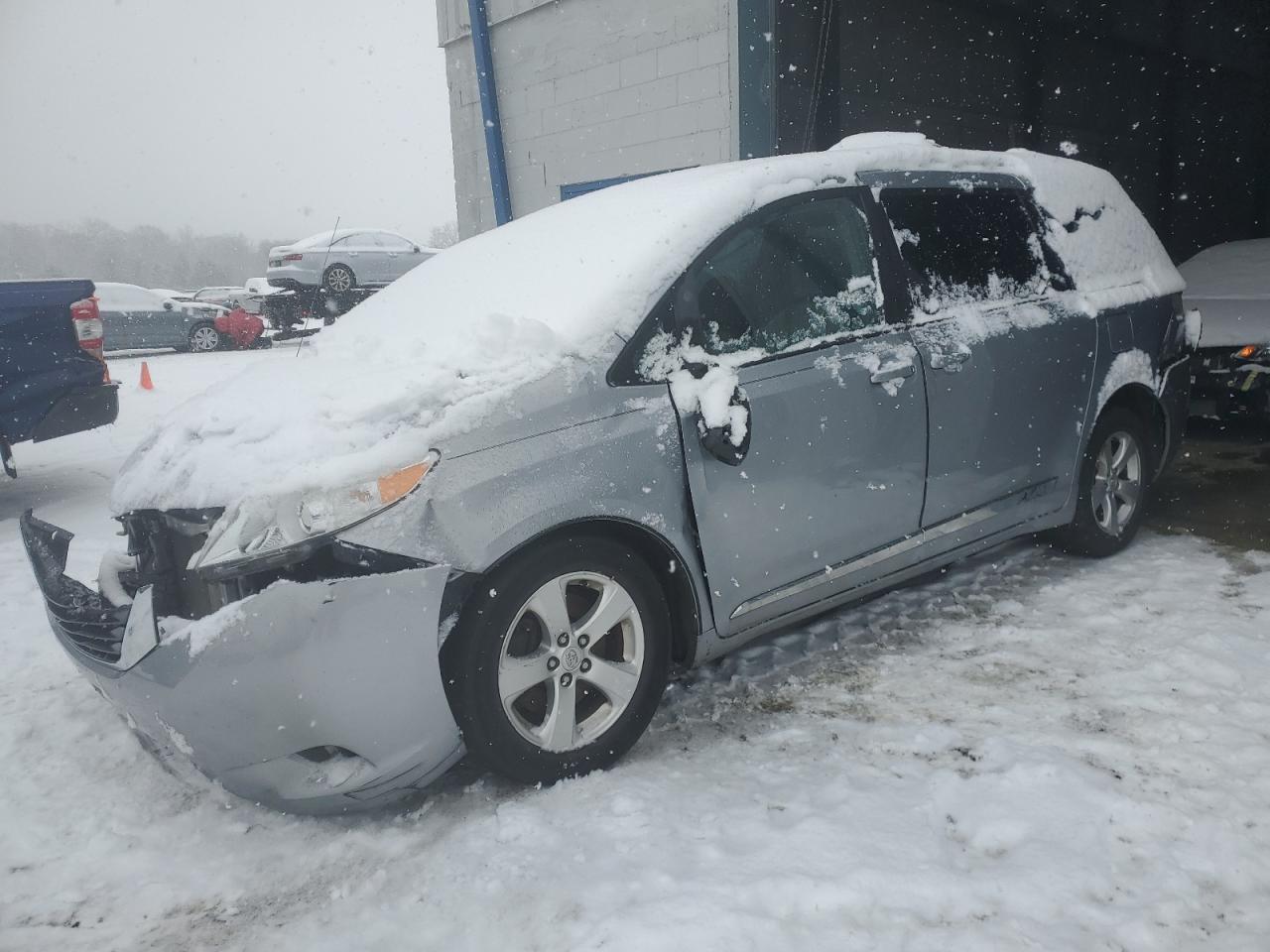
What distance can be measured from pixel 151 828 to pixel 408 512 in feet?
3.79

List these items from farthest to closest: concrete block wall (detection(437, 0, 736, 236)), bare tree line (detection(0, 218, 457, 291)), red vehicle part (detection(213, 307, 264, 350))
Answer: bare tree line (detection(0, 218, 457, 291)) → red vehicle part (detection(213, 307, 264, 350)) → concrete block wall (detection(437, 0, 736, 236))

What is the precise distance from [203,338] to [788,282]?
18.0 metres

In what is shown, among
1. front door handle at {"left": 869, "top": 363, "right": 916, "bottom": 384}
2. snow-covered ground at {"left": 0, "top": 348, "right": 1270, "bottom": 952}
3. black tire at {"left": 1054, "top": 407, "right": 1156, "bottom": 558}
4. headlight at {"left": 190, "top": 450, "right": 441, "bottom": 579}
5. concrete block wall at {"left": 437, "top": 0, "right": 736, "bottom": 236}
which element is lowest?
snow-covered ground at {"left": 0, "top": 348, "right": 1270, "bottom": 952}

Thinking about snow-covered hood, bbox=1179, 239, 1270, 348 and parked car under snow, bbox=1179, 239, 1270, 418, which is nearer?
parked car under snow, bbox=1179, 239, 1270, 418

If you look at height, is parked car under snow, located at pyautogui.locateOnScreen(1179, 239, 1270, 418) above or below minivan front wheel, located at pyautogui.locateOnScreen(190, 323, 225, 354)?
below

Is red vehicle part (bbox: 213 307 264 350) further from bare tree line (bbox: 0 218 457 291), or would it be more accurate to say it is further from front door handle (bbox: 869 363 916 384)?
bare tree line (bbox: 0 218 457 291)

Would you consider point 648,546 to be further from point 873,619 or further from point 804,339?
point 873,619

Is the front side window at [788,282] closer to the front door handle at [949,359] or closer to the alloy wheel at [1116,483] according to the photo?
the front door handle at [949,359]

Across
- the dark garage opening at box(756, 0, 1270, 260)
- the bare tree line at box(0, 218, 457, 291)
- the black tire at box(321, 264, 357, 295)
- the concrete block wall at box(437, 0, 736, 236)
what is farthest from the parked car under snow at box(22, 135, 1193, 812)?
Answer: the bare tree line at box(0, 218, 457, 291)

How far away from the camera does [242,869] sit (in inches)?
88.6

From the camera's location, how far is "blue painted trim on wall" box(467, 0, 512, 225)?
9.88m

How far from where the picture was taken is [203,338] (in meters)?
18.3

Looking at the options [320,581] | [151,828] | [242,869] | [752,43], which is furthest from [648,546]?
[752,43]

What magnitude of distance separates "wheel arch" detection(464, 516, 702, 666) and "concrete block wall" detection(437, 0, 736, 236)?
5998mm
